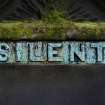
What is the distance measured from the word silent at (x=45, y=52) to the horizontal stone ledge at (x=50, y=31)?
0.05 meters

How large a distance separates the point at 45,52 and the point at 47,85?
0.25 m

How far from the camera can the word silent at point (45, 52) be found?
3.19 metres

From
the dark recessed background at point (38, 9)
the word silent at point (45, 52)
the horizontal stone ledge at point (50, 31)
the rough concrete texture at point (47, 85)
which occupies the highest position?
the dark recessed background at point (38, 9)

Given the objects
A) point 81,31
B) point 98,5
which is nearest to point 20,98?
point 81,31

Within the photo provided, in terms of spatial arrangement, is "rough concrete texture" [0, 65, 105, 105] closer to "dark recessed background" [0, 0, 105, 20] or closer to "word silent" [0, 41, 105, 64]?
"word silent" [0, 41, 105, 64]

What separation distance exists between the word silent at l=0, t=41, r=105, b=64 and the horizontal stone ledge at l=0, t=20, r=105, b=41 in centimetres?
5

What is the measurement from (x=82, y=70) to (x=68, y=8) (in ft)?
1.65

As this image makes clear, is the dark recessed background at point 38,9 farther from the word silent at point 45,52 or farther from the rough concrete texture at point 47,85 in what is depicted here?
the rough concrete texture at point 47,85

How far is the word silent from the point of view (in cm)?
319

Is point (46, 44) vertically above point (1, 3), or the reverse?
point (1, 3)

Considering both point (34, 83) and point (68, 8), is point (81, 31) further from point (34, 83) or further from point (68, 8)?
point (34, 83)

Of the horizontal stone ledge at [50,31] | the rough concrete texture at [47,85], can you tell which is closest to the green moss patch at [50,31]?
the horizontal stone ledge at [50,31]

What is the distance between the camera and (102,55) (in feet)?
10.6

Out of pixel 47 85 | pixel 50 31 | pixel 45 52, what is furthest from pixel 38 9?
pixel 47 85
